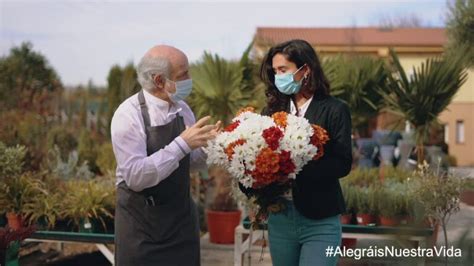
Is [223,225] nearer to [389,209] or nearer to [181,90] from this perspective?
[181,90]

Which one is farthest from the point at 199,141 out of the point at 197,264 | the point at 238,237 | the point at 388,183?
the point at 388,183

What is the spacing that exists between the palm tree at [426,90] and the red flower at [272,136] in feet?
15.1

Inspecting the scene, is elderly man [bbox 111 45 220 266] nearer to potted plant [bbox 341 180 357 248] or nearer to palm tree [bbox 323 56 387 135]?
potted plant [bbox 341 180 357 248]

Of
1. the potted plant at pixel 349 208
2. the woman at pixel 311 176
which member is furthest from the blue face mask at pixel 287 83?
the potted plant at pixel 349 208

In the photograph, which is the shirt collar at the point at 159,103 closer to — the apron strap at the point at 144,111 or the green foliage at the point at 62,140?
the apron strap at the point at 144,111

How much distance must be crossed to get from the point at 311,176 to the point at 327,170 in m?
0.07

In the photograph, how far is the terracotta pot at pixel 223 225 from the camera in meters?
6.58

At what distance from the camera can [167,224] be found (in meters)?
2.47

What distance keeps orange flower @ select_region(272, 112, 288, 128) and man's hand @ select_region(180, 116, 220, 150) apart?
0.26 m

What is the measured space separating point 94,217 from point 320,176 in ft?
10.0

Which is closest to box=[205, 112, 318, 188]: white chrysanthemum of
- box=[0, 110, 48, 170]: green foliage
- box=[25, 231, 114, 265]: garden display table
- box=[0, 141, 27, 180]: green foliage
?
box=[25, 231, 114, 265]: garden display table

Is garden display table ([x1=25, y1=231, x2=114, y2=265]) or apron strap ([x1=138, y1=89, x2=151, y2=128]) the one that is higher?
apron strap ([x1=138, y1=89, x2=151, y2=128])

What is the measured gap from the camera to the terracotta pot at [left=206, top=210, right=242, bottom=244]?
21.6ft

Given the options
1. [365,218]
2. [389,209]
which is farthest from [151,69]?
[365,218]
